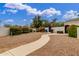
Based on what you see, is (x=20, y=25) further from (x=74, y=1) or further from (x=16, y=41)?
(x=74, y=1)

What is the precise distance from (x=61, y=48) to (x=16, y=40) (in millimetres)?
497

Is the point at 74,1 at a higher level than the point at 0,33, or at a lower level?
higher

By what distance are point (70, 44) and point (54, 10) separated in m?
0.40

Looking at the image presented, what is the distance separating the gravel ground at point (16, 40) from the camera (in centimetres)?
472

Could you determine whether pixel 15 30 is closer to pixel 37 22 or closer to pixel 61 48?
pixel 37 22

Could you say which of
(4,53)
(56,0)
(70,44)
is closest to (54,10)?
(56,0)

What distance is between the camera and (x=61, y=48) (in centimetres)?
471

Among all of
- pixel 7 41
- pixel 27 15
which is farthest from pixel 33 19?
pixel 7 41

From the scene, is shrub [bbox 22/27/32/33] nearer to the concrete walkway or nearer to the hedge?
the hedge

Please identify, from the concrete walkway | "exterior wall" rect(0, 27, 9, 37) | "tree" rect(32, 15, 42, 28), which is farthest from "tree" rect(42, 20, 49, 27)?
"exterior wall" rect(0, 27, 9, 37)

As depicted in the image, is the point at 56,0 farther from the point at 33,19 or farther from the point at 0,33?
the point at 0,33

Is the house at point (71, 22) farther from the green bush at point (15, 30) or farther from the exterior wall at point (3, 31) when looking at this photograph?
the exterior wall at point (3, 31)

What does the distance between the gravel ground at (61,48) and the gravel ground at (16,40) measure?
0.53ft

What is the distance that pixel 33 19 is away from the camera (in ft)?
15.5
